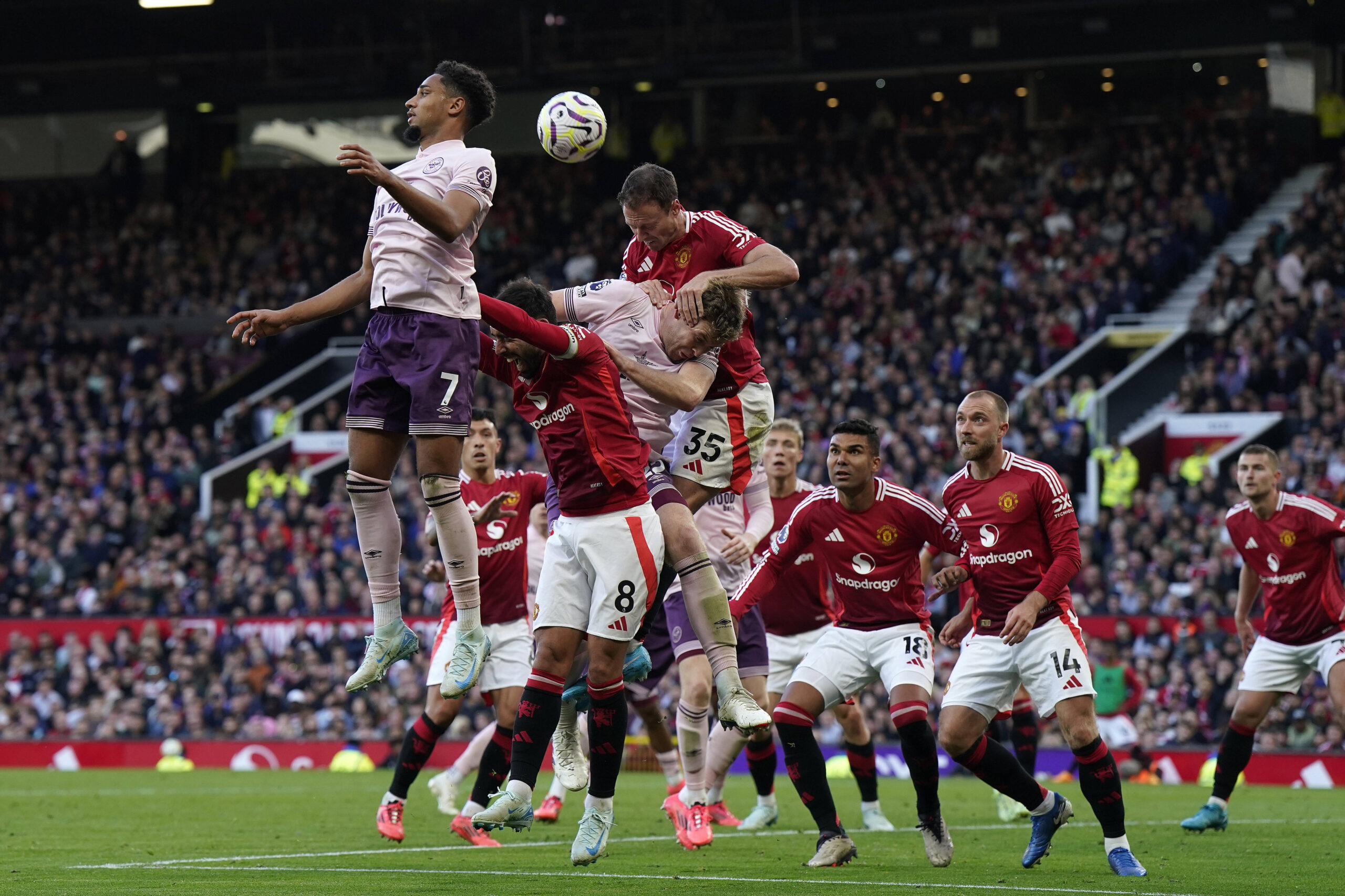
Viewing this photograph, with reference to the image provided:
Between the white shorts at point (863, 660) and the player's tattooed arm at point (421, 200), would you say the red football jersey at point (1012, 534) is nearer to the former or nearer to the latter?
the white shorts at point (863, 660)

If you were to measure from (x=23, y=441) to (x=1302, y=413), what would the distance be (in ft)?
72.7

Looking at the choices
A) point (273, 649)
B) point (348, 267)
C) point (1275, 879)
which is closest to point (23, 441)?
point (348, 267)

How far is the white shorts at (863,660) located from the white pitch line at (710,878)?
1.49m

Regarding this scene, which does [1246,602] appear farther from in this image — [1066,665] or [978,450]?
[978,450]

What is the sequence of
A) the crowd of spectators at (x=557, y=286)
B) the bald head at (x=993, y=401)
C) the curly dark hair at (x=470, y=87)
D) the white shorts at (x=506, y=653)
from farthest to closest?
the crowd of spectators at (x=557, y=286) → the white shorts at (x=506, y=653) → the bald head at (x=993, y=401) → the curly dark hair at (x=470, y=87)

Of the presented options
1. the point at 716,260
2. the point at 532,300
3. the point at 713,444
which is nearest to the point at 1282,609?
the point at 713,444

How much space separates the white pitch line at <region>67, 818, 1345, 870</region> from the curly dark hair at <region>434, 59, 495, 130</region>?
183 inches

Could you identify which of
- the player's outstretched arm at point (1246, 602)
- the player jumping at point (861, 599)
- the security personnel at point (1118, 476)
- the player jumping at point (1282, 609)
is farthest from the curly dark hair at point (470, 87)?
the security personnel at point (1118, 476)

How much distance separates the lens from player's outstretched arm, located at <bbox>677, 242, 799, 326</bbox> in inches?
345

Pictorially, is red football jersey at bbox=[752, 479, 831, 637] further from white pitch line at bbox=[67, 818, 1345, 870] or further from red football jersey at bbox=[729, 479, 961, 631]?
red football jersey at bbox=[729, 479, 961, 631]

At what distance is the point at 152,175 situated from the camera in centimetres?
3753

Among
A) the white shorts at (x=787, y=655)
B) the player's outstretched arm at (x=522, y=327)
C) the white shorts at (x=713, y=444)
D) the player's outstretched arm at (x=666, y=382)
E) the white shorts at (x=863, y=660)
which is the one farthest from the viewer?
the white shorts at (x=787, y=655)

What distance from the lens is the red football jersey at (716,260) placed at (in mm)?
9414

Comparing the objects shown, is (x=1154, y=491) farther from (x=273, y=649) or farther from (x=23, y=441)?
(x=23, y=441)
